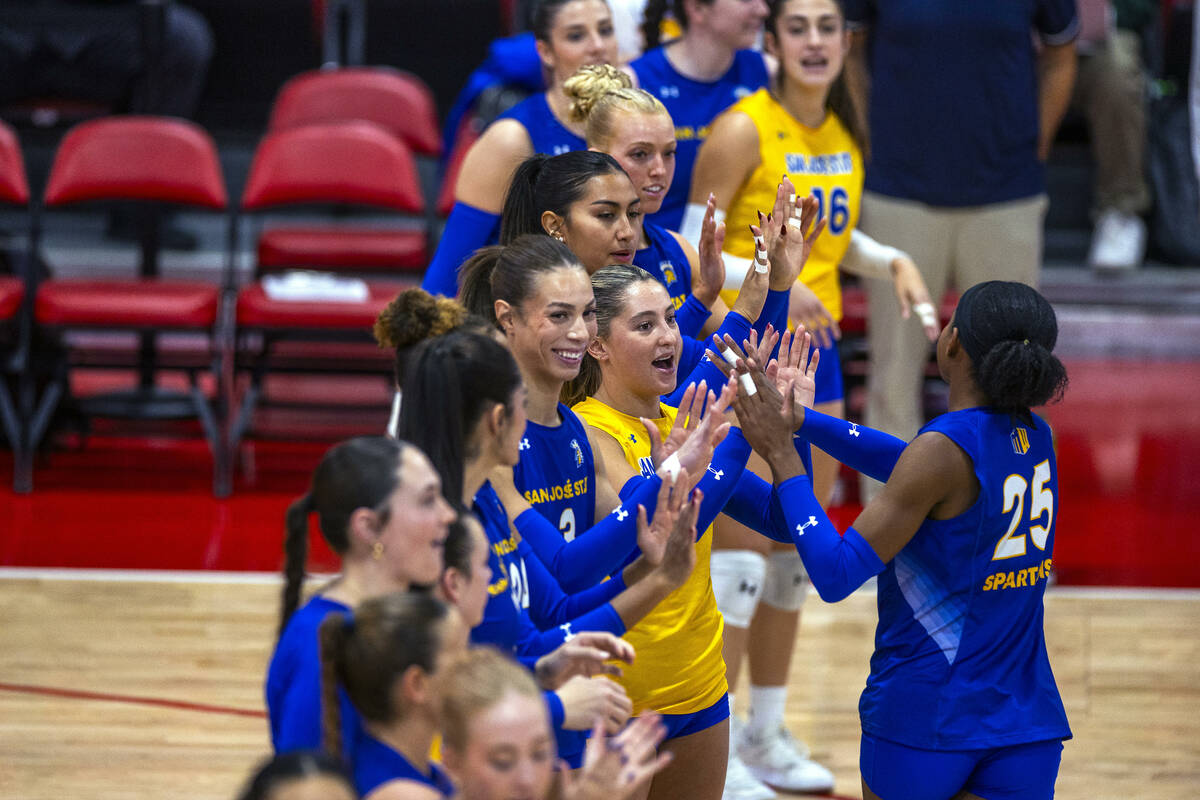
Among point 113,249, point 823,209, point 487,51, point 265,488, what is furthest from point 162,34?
point 823,209

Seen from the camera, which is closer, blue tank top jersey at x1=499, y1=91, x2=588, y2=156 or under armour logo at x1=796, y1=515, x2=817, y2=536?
under armour logo at x1=796, y1=515, x2=817, y2=536

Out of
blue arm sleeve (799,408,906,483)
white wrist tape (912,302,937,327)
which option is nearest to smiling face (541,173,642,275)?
blue arm sleeve (799,408,906,483)

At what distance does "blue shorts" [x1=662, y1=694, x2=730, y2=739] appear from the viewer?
2.95 m

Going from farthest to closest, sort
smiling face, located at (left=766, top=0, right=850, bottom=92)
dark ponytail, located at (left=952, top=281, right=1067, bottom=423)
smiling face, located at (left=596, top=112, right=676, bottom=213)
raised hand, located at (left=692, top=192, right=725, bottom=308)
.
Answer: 1. smiling face, located at (left=766, top=0, right=850, bottom=92)
2. smiling face, located at (left=596, top=112, right=676, bottom=213)
3. raised hand, located at (left=692, top=192, right=725, bottom=308)
4. dark ponytail, located at (left=952, top=281, right=1067, bottom=423)

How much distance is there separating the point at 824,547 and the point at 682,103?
1.93 meters

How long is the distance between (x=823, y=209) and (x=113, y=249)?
18.7 ft

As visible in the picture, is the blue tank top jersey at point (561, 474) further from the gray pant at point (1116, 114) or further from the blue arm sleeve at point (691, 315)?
the gray pant at point (1116, 114)

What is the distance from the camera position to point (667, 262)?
3.46 metres

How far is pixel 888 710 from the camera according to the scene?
8.92 feet

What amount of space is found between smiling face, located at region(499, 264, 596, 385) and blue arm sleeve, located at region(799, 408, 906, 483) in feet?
1.54

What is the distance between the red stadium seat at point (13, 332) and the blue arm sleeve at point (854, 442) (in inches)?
179

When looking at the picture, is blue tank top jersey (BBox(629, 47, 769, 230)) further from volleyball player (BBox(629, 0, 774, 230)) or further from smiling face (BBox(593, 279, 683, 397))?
smiling face (BBox(593, 279, 683, 397))

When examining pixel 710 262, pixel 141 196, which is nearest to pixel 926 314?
pixel 710 262

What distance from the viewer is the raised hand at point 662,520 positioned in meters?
2.49
